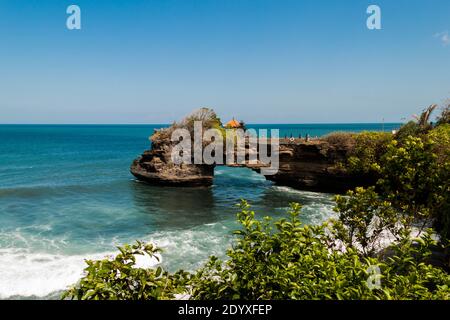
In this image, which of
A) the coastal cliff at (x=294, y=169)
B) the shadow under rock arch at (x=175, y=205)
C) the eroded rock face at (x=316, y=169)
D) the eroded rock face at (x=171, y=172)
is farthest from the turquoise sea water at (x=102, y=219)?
the eroded rock face at (x=316, y=169)

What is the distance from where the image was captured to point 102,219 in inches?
926

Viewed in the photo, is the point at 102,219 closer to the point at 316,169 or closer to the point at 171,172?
the point at 171,172

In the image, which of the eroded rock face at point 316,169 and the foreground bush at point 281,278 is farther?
the eroded rock face at point 316,169

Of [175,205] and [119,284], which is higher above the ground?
[119,284]

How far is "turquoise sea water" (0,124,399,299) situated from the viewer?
50.9ft

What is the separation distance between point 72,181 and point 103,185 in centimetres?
522

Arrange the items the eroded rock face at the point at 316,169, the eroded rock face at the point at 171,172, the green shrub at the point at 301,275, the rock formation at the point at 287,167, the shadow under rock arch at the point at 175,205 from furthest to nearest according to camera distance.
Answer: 1. the eroded rock face at the point at 171,172
2. the rock formation at the point at 287,167
3. the eroded rock face at the point at 316,169
4. the shadow under rock arch at the point at 175,205
5. the green shrub at the point at 301,275

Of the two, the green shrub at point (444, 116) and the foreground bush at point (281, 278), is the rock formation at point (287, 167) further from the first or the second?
the foreground bush at point (281, 278)

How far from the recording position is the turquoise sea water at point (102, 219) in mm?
15523

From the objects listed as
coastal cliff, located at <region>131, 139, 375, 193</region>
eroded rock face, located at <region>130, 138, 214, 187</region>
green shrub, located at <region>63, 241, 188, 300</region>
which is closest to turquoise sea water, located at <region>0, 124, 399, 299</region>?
eroded rock face, located at <region>130, 138, 214, 187</region>

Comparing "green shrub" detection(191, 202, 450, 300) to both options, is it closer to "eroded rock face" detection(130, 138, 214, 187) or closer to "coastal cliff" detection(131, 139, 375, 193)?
"coastal cliff" detection(131, 139, 375, 193)

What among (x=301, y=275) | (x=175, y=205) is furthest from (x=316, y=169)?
(x=301, y=275)
